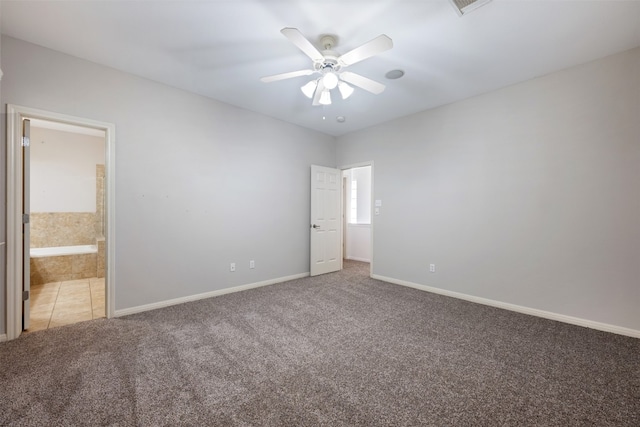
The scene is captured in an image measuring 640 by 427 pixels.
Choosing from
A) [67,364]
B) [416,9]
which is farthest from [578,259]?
[67,364]

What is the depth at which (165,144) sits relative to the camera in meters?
3.26

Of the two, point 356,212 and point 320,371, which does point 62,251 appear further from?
point 356,212

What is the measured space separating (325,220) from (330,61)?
10.5 ft

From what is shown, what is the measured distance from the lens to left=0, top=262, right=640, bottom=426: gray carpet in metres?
1.53

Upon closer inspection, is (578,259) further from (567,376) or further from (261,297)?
(261,297)

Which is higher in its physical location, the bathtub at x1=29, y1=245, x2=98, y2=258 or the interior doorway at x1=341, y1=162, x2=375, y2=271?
the interior doorway at x1=341, y1=162, x2=375, y2=271

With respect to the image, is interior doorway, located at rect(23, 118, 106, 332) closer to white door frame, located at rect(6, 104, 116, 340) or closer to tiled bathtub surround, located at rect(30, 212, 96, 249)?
tiled bathtub surround, located at rect(30, 212, 96, 249)

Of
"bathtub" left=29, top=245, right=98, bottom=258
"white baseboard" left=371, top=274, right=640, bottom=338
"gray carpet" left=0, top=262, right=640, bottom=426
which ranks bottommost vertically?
"gray carpet" left=0, top=262, right=640, bottom=426

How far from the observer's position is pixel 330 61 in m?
2.26

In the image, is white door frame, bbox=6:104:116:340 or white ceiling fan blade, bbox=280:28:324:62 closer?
white ceiling fan blade, bbox=280:28:324:62

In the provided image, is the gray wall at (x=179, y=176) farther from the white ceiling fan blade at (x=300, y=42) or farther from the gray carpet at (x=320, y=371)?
the white ceiling fan blade at (x=300, y=42)

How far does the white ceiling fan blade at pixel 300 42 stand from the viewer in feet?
5.87

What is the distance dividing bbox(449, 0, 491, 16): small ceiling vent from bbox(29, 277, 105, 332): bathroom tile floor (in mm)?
4648

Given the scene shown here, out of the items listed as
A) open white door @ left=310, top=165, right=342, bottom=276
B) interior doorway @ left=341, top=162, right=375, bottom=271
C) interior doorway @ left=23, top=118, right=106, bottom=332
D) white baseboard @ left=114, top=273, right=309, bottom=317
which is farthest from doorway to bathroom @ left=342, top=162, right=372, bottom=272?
interior doorway @ left=23, top=118, right=106, bottom=332
